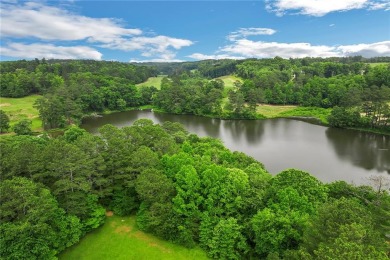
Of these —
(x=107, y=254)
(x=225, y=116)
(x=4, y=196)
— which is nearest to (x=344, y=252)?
(x=107, y=254)

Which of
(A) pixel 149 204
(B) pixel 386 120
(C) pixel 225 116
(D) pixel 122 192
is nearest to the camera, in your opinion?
(A) pixel 149 204

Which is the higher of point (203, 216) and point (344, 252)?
point (344, 252)

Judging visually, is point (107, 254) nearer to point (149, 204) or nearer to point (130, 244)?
point (130, 244)

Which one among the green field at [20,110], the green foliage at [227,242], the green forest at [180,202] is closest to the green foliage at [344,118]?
the green forest at [180,202]

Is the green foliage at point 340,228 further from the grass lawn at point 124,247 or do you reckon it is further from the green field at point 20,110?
the green field at point 20,110

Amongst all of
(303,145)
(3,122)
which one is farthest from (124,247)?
(3,122)

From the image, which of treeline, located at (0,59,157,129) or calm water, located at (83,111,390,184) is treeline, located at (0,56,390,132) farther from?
calm water, located at (83,111,390,184)
